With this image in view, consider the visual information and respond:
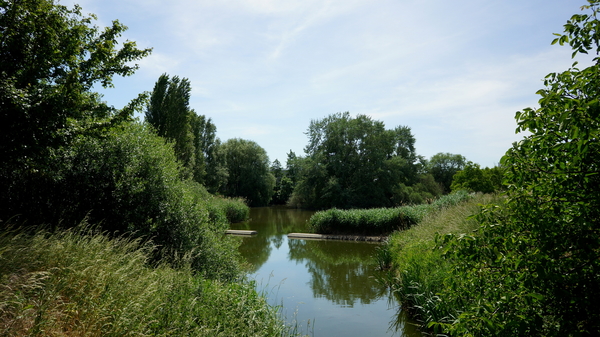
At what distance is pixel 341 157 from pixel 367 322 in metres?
31.0

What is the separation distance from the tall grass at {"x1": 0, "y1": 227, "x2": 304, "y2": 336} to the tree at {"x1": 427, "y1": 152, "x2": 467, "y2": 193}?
60.1m

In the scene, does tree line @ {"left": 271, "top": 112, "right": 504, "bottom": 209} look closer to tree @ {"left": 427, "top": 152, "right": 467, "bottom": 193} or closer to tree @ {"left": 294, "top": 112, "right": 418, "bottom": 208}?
tree @ {"left": 294, "top": 112, "right": 418, "bottom": 208}

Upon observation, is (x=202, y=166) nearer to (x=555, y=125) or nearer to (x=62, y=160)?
(x=62, y=160)

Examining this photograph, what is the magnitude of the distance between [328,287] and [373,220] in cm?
815

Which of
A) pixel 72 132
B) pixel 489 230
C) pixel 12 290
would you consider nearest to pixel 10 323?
pixel 12 290

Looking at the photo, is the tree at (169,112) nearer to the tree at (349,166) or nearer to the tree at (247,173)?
the tree at (349,166)

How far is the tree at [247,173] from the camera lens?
44094mm

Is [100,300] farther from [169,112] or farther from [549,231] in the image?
[169,112]

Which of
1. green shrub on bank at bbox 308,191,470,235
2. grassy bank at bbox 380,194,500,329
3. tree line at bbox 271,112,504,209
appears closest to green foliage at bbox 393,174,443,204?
tree line at bbox 271,112,504,209

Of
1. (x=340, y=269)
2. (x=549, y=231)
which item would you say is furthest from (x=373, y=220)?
(x=549, y=231)

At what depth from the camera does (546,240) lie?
7.53ft

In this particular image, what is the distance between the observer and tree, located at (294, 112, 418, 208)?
3572 cm

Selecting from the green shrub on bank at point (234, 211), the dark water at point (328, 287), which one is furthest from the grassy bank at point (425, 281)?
the green shrub on bank at point (234, 211)

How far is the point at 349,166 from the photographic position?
121 feet
